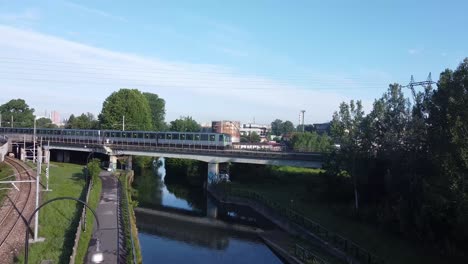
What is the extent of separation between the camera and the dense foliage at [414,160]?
2359 cm

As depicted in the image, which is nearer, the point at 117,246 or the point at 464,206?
the point at 464,206

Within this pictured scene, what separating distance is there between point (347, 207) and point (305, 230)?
7180 mm

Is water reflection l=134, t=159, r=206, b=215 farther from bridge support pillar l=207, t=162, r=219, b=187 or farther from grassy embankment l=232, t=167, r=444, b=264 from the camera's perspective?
grassy embankment l=232, t=167, r=444, b=264

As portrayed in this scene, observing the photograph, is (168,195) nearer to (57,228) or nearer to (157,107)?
(57,228)

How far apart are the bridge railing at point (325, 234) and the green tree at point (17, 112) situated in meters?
121

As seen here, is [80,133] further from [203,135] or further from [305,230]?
[305,230]

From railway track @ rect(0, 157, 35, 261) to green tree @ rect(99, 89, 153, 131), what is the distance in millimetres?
39749

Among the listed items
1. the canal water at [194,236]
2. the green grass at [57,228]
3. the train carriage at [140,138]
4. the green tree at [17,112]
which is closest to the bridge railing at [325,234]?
the canal water at [194,236]

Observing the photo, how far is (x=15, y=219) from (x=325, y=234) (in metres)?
23.8

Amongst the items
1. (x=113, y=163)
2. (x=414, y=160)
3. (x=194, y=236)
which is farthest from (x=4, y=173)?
(x=414, y=160)

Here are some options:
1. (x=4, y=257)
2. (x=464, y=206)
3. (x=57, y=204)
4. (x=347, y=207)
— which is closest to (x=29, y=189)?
(x=57, y=204)

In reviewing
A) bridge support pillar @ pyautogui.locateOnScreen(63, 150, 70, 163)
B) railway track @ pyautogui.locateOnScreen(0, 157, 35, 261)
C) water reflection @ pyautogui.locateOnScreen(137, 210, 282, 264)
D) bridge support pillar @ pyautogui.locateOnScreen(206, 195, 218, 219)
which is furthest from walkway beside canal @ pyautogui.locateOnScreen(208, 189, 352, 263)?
bridge support pillar @ pyautogui.locateOnScreen(63, 150, 70, 163)

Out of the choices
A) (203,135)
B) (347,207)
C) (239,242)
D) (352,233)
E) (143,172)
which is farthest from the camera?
(143,172)

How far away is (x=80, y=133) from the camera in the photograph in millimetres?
81812
